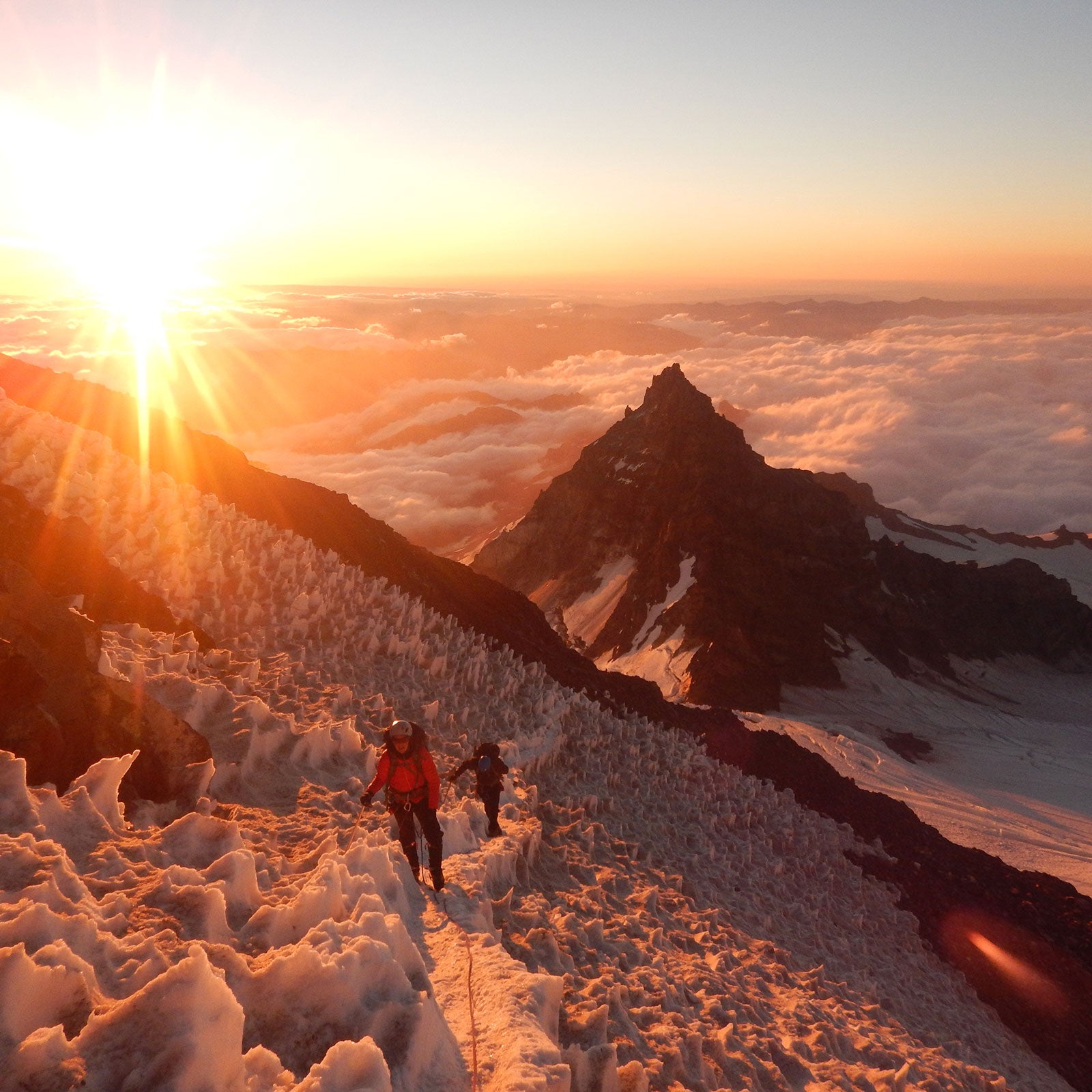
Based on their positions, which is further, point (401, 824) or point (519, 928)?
point (519, 928)

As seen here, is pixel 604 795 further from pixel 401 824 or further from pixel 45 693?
pixel 45 693

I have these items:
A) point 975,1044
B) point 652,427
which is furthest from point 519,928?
point 652,427

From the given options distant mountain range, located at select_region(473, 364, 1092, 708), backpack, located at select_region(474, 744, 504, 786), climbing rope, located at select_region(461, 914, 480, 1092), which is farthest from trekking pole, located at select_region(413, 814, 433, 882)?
distant mountain range, located at select_region(473, 364, 1092, 708)

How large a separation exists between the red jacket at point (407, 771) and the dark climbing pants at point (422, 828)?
1.11ft

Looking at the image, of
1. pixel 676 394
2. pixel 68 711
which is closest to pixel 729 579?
pixel 676 394

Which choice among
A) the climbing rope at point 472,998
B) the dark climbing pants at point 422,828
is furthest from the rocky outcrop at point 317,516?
the climbing rope at point 472,998

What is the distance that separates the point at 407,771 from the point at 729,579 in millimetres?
90482

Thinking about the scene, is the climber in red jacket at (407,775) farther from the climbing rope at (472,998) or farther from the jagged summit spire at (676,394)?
the jagged summit spire at (676,394)

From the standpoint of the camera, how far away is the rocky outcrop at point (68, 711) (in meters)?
8.56

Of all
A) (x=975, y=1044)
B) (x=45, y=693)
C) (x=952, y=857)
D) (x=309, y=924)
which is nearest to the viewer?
(x=309, y=924)

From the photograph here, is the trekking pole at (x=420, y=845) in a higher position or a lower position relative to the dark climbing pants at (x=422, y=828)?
lower

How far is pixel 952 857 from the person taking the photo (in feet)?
98.1

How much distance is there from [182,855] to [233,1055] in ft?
12.4

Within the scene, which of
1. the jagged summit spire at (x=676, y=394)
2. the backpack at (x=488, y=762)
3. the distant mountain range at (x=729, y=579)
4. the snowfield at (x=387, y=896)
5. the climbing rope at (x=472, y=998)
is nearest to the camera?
the snowfield at (x=387, y=896)
